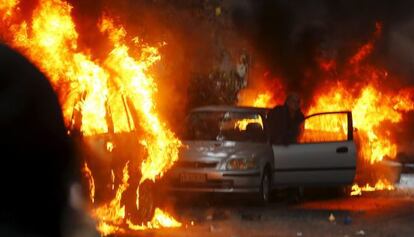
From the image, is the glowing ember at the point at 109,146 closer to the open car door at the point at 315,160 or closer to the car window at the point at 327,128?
the open car door at the point at 315,160

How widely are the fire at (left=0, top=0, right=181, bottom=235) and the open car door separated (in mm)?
3947

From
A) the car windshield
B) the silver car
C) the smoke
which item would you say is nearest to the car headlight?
the silver car

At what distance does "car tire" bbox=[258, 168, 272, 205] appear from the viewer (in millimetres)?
14376

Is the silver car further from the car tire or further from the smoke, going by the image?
the smoke

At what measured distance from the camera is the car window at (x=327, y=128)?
16.2m

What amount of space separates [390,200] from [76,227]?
1529cm

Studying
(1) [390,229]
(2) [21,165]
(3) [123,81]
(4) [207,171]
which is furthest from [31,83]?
(4) [207,171]

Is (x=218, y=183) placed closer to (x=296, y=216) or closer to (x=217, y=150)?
(x=217, y=150)

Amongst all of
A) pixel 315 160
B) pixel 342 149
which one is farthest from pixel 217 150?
pixel 342 149

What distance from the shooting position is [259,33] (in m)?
25.0

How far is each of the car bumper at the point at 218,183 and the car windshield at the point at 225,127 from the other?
1062 millimetres

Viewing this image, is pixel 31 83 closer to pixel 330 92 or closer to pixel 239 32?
pixel 330 92

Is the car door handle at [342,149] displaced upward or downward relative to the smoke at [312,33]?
downward

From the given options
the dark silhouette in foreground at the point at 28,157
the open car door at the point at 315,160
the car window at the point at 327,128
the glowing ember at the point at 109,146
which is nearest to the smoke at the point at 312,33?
the car window at the point at 327,128
